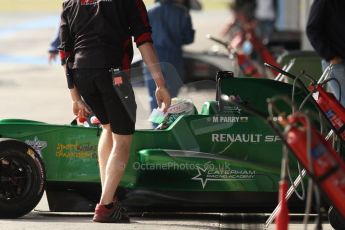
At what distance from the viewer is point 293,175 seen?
24.4 ft

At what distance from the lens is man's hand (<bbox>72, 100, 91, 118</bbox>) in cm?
736

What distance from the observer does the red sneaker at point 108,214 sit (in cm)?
722

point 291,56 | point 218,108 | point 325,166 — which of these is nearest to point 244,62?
point 291,56

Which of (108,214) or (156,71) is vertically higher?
(156,71)

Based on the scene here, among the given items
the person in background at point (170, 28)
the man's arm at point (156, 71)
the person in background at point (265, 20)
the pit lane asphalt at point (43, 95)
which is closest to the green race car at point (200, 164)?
the pit lane asphalt at point (43, 95)

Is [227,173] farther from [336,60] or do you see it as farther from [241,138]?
[336,60]

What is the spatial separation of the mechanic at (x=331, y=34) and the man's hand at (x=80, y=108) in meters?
1.79

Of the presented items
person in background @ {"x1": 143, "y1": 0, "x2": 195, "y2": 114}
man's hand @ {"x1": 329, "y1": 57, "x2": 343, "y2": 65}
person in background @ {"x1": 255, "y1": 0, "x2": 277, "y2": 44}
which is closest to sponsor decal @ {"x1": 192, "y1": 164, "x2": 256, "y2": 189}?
man's hand @ {"x1": 329, "y1": 57, "x2": 343, "y2": 65}

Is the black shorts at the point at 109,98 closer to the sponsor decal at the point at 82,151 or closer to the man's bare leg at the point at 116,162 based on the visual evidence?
the man's bare leg at the point at 116,162

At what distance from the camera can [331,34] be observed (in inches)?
324

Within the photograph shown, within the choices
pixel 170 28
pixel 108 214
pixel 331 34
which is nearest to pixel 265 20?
pixel 170 28

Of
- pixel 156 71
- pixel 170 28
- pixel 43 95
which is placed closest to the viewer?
pixel 156 71

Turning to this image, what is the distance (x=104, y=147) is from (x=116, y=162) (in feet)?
0.68

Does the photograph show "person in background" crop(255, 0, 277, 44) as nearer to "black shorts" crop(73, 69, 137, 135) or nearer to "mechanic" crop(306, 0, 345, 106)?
"mechanic" crop(306, 0, 345, 106)
